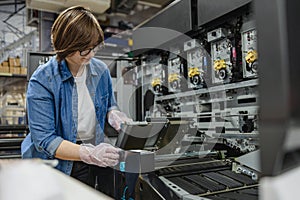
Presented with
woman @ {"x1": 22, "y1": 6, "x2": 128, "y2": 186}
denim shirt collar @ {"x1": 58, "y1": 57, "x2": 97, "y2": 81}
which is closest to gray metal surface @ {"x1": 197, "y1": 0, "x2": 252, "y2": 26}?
woman @ {"x1": 22, "y1": 6, "x2": 128, "y2": 186}

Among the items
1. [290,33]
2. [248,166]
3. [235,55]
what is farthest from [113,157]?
[235,55]

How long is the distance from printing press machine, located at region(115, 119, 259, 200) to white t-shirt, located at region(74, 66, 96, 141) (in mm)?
174

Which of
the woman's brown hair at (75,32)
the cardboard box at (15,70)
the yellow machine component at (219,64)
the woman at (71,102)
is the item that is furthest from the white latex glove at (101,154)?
the cardboard box at (15,70)

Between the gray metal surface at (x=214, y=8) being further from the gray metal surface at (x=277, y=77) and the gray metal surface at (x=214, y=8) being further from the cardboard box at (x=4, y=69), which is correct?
the cardboard box at (x=4, y=69)

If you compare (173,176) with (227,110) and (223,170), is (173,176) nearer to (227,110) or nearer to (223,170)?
(223,170)

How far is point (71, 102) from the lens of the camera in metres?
1.47

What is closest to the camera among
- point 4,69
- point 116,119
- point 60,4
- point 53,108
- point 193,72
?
point 53,108

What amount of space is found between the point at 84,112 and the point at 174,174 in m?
0.57

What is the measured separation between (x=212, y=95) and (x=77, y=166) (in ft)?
4.23

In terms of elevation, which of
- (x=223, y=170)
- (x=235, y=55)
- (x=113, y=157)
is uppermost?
(x=235, y=55)

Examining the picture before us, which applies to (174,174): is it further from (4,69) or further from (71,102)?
(4,69)

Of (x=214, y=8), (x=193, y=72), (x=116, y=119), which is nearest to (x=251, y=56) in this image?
(x=214, y=8)

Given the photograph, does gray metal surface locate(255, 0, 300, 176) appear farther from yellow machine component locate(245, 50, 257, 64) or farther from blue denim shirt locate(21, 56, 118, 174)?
yellow machine component locate(245, 50, 257, 64)

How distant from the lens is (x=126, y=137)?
1.59 metres
